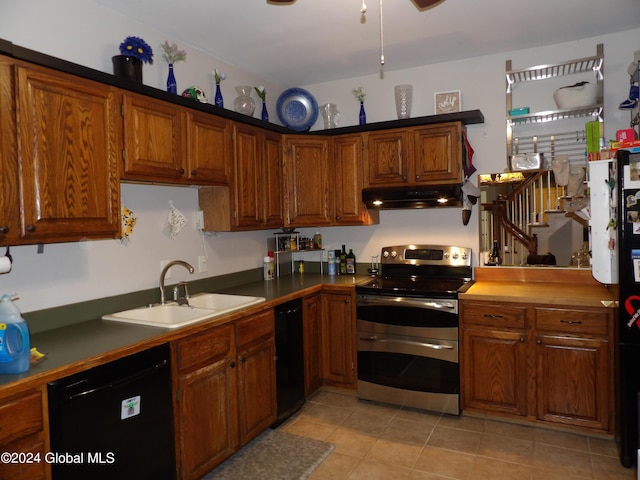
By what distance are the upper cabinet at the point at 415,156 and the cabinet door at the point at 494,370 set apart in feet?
3.87

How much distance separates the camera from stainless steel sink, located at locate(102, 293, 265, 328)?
2.34m

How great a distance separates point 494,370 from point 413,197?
1.36m

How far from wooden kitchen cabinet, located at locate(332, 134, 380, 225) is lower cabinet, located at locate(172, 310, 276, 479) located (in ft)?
3.94

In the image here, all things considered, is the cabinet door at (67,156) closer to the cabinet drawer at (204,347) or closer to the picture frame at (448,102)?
→ the cabinet drawer at (204,347)

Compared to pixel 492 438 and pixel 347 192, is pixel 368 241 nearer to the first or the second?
pixel 347 192

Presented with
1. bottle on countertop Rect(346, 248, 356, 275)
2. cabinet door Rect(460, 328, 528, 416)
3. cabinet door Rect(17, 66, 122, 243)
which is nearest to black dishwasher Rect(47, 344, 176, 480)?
cabinet door Rect(17, 66, 122, 243)

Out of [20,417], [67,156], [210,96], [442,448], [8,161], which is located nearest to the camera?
[20,417]

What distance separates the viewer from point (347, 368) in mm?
3465

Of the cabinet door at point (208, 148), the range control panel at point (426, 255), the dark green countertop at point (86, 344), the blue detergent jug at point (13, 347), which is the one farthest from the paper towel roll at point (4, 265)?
the range control panel at point (426, 255)

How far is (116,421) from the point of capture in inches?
73.9

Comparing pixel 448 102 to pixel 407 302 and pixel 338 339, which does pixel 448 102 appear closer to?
pixel 407 302

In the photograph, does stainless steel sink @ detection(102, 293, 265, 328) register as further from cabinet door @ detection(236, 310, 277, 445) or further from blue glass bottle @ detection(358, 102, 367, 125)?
blue glass bottle @ detection(358, 102, 367, 125)

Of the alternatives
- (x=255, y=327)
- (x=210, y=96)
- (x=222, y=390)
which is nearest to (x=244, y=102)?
(x=210, y=96)

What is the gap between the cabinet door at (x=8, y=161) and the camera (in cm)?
178
